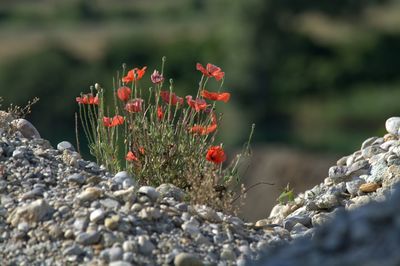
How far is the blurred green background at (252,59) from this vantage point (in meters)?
42.2

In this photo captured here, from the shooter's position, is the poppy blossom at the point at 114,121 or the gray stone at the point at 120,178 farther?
the poppy blossom at the point at 114,121

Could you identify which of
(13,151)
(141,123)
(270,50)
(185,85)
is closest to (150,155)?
(141,123)

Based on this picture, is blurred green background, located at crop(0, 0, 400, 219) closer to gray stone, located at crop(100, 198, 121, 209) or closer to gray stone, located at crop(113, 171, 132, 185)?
gray stone, located at crop(113, 171, 132, 185)

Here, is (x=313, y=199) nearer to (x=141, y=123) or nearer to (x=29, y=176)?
(x=141, y=123)

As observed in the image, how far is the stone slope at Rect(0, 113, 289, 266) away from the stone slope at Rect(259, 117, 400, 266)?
527 mm

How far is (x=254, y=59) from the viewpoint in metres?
46.6

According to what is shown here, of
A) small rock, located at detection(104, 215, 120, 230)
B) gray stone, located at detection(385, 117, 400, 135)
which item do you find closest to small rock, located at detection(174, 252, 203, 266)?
small rock, located at detection(104, 215, 120, 230)

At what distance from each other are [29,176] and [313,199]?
2.01 meters

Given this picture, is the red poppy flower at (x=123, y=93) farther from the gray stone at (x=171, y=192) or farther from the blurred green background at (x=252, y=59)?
the blurred green background at (x=252, y=59)

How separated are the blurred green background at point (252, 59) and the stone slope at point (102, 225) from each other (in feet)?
109

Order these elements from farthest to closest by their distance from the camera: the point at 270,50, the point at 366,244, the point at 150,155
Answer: the point at 270,50
the point at 150,155
the point at 366,244

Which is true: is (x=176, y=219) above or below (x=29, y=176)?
below

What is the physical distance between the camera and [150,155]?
643 cm

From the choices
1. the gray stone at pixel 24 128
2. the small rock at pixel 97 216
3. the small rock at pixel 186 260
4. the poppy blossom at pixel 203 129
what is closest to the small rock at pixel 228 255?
the small rock at pixel 186 260
